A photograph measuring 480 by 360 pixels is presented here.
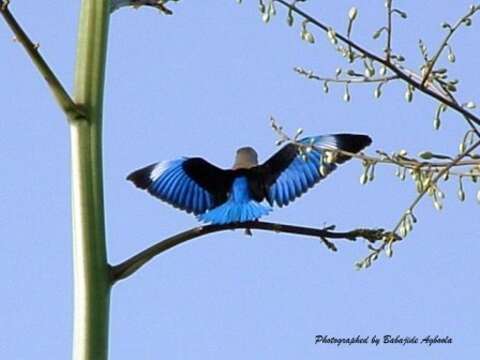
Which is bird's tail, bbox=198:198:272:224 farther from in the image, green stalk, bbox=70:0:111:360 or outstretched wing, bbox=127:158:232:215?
green stalk, bbox=70:0:111:360

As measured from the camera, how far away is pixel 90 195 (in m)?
1.13

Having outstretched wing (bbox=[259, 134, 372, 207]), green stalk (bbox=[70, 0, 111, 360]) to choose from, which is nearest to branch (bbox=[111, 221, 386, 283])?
green stalk (bbox=[70, 0, 111, 360])

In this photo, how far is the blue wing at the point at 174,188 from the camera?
6.33 feet

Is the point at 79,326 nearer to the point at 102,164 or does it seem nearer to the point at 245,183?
the point at 102,164

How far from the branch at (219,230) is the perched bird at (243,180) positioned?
9.2 inches

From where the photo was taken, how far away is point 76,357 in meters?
1.05

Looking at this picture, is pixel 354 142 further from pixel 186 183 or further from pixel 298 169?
pixel 186 183

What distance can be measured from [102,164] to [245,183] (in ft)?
3.09

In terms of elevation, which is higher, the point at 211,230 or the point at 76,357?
the point at 211,230

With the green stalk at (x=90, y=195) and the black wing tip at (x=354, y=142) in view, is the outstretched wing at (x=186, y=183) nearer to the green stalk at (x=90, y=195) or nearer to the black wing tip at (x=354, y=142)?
the black wing tip at (x=354, y=142)

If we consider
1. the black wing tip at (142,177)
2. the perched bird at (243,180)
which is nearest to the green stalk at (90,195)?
the perched bird at (243,180)

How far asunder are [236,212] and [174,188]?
300 mm

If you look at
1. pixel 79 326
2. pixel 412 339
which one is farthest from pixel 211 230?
pixel 412 339

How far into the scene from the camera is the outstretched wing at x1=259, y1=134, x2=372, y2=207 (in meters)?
1.77
